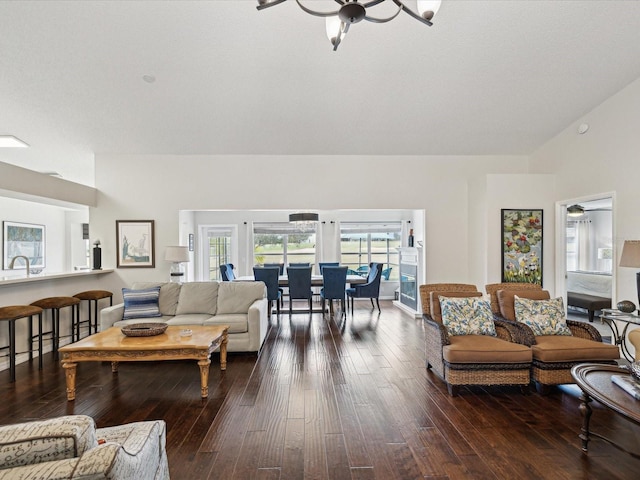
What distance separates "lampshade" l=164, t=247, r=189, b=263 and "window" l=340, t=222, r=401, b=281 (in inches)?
162

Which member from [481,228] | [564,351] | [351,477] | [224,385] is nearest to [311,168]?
[481,228]

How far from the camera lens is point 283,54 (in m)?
3.76

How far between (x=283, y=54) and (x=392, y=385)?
3649 millimetres

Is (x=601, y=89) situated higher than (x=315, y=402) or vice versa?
(x=601, y=89)

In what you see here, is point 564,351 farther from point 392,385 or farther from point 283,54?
point 283,54

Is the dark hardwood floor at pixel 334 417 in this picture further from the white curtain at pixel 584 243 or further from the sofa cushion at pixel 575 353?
the white curtain at pixel 584 243

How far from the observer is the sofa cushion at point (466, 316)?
3.52m

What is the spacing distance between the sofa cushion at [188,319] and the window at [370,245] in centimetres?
475

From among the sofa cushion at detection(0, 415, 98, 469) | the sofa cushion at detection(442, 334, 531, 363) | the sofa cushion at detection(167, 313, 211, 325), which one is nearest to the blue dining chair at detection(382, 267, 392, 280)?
the sofa cushion at detection(167, 313, 211, 325)

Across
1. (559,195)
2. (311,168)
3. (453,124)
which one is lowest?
(559,195)

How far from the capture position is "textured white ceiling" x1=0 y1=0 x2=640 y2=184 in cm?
330

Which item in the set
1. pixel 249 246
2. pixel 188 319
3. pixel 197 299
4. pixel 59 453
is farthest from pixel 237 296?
pixel 249 246

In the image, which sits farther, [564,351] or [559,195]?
[559,195]

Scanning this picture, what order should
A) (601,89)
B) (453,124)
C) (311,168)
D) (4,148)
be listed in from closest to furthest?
1. (601,89)
2. (453,124)
3. (4,148)
4. (311,168)
